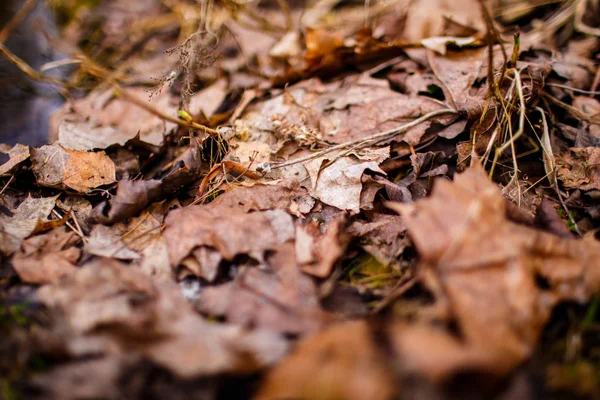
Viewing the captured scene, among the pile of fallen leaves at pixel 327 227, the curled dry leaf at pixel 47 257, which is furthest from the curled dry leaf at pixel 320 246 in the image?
the curled dry leaf at pixel 47 257

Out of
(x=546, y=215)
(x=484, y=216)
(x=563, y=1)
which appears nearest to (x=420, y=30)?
(x=563, y=1)

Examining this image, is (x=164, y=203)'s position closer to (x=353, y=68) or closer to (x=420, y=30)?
(x=353, y=68)

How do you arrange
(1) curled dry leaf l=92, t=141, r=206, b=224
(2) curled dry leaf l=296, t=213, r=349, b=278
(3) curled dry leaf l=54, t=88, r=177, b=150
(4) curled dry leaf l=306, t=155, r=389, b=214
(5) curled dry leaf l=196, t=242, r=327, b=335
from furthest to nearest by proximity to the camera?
1. (3) curled dry leaf l=54, t=88, r=177, b=150
2. (4) curled dry leaf l=306, t=155, r=389, b=214
3. (1) curled dry leaf l=92, t=141, r=206, b=224
4. (2) curled dry leaf l=296, t=213, r=349, b=278
5. (5) curled dry leaf l=196, t=242, r=327, b=335

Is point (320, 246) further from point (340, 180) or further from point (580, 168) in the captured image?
point (580, 168)

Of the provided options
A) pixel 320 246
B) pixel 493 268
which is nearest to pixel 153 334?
pixel 320 246

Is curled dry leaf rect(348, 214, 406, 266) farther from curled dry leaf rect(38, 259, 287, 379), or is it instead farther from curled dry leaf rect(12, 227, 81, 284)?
curled dry leaf rect(12, 227, 81, 284)

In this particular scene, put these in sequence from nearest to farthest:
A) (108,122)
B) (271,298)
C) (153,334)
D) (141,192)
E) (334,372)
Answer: (334,372) → (153,334) → (271,298) → (141,192) → (108,122)

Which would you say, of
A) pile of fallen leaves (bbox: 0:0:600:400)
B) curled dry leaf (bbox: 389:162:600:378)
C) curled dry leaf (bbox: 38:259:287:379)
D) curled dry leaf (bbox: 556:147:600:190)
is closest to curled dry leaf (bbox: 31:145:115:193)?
pile of fallen leaves (bbox: 0:0:600:400)
